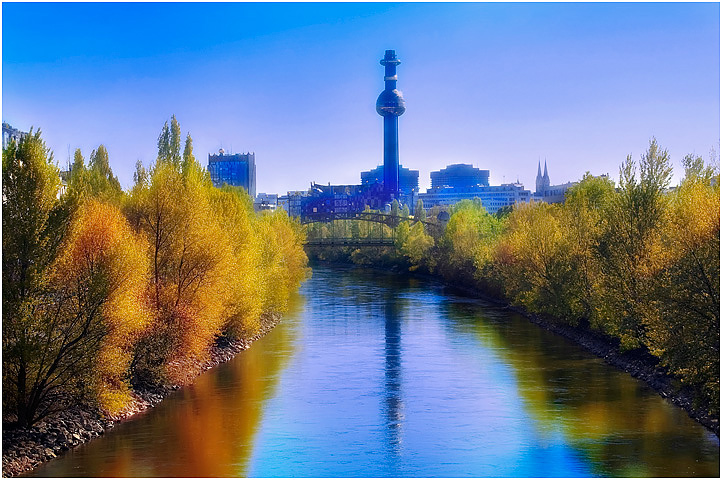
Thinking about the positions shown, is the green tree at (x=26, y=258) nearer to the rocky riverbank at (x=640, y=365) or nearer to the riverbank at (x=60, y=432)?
the riverbank at (x=60, y=432)

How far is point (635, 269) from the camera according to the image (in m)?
28.2

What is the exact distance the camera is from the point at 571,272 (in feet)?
115

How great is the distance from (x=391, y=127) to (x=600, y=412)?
6002 inches

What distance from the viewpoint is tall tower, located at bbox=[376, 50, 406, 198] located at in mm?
169875

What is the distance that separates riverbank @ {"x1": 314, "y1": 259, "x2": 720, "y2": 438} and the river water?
35 centimetres

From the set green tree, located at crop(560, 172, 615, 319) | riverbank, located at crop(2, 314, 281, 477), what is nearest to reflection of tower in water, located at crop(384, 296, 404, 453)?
riverbank, located at crop(2, 314, 281, 477)

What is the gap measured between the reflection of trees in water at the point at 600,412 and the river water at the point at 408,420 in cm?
5

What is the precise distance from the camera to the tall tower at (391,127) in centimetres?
16988

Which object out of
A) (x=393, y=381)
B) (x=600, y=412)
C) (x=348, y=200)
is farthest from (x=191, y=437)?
(x=348, y=200)

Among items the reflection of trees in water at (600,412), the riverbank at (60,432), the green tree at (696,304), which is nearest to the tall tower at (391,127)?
the reflection of trees in water at (600,412)

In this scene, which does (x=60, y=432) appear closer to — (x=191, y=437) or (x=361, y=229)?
(x=191, y=437)

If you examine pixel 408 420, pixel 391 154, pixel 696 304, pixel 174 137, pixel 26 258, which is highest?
pixel 391 154

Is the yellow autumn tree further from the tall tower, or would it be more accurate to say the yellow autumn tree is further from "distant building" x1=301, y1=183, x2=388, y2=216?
the tall tower

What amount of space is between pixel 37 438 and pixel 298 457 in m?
5.90
